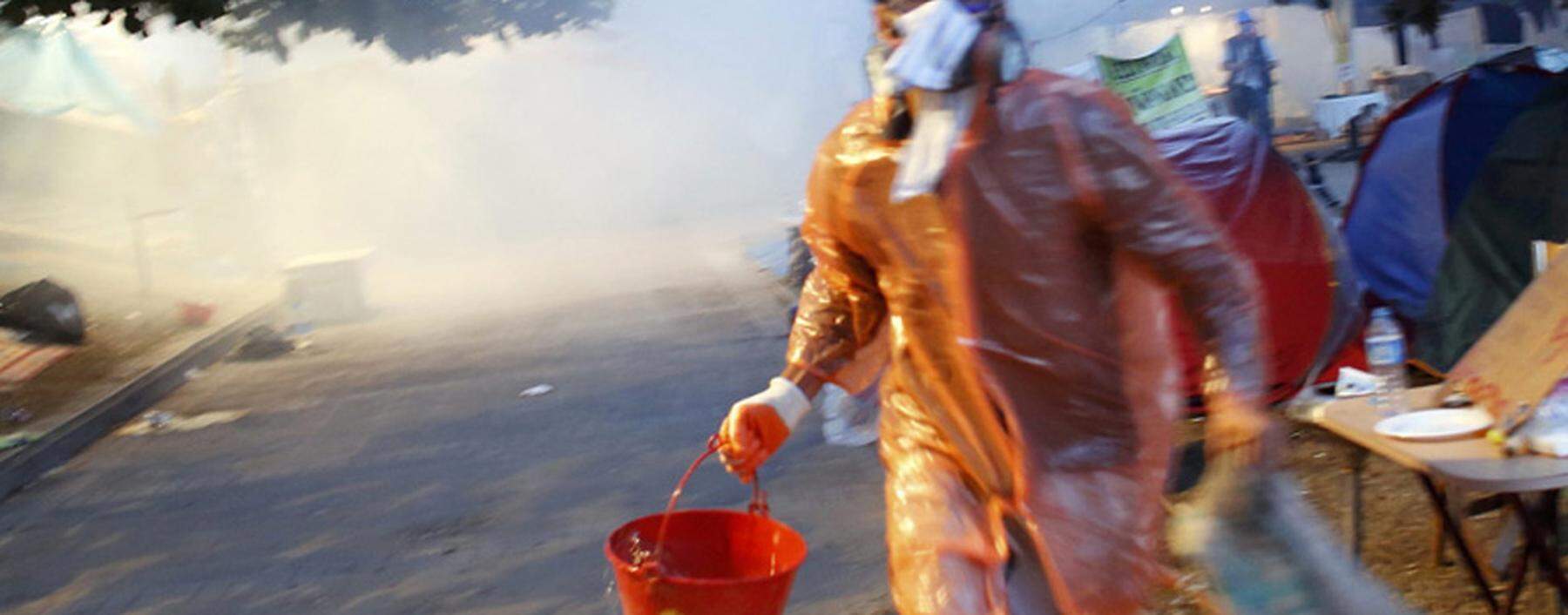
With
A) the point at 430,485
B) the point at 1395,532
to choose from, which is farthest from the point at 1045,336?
the point at 430,485

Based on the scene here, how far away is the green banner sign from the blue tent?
1.88 m

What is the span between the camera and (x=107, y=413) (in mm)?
11438

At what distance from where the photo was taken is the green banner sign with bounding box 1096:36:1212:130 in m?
9.76

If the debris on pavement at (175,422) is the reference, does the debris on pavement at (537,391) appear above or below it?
below

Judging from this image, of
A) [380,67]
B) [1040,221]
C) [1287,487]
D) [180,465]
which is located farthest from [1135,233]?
[380,67]

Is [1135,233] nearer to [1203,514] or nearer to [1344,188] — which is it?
[1203,514]

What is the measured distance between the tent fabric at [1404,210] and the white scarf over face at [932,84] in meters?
5.65

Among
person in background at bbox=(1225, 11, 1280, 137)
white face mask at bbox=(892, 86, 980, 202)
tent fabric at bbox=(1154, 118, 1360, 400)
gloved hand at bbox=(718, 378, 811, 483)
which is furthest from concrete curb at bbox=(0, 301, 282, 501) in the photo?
person in background at bbox=(1225, 11, 1280, 137)

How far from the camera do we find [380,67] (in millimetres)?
35156

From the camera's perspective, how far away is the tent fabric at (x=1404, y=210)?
7.54 m

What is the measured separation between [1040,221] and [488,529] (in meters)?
4.98

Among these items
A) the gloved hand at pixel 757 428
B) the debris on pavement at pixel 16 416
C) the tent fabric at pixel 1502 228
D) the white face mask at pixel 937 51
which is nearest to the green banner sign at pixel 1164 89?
the tent fabric at pixel 1502 228

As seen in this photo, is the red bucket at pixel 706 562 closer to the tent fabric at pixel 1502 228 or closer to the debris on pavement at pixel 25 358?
the tent fabric at pixel 1502 228

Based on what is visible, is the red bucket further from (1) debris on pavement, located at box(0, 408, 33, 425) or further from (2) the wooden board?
(1) debris on pavement, located at box(0, 408, 33, 425)
